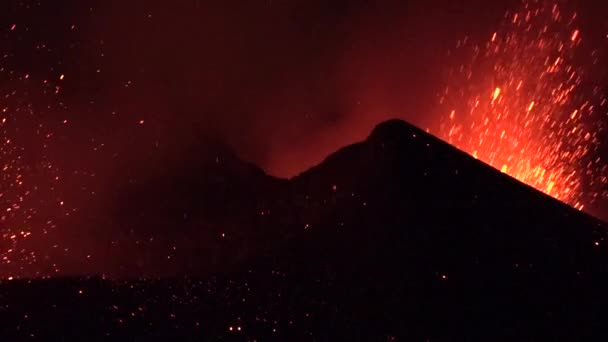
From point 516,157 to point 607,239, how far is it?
3.94 metres

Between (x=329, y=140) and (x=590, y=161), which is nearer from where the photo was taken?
(x=590, y=161)

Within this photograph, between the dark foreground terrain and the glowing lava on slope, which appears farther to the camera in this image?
the glowing lava on slope

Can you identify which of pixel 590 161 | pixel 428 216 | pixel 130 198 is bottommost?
pixel 428 216

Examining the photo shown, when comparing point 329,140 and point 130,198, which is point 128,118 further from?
point 329,140

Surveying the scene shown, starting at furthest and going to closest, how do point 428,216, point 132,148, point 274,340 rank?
1. point 132,148
2. point 428,216
3. point 274,340

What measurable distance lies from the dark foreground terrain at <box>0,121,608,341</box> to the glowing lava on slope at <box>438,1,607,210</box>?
3604 millimetres

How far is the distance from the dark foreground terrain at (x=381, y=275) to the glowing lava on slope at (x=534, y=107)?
3604mm

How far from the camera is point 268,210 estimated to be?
354 cm

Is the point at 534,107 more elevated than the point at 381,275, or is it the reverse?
the point at 534,107

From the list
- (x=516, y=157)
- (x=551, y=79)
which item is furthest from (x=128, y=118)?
(x=551, y=79)

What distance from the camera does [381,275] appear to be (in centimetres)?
271

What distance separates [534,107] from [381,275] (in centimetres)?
503

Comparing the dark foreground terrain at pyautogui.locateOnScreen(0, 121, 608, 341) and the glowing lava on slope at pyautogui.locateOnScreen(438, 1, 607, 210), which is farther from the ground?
the glowing lava on slope at pyautogui.locateOnScreen(438, 1, 607, 210)

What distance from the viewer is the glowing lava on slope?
6.57 metres
